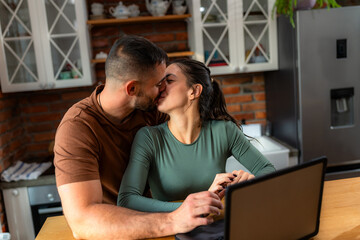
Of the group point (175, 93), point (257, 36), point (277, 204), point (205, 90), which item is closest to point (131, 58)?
point (175, 93)

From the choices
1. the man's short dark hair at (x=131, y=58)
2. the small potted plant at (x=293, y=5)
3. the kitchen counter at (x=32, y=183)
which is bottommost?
the kitchen counter at (x=32, y=183)

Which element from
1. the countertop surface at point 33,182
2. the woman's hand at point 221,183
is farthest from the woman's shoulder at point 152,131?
the countertop surface at point 33,182

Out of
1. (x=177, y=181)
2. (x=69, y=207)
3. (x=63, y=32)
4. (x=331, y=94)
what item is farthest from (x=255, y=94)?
(x=69, y=207)

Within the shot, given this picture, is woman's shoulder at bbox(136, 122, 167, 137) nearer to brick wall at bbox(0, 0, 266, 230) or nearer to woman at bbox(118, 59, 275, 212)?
woman at bbox(118, 59, 275, 212)

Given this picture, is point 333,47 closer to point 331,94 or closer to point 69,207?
point 331,94

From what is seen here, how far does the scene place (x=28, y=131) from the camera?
287 centimetres

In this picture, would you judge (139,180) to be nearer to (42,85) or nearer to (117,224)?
(117,224)

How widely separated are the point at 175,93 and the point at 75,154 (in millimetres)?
487

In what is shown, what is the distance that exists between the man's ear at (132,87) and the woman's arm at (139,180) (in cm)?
16

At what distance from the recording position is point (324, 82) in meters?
2.48

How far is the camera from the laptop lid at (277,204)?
2.59 feet

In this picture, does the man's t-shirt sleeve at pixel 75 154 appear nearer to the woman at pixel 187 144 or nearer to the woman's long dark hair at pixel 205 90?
the woman at pixel 187 144

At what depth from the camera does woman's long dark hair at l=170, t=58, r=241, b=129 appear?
1.56m

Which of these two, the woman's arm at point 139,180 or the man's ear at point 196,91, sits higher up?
the man's ear at point 196,91
